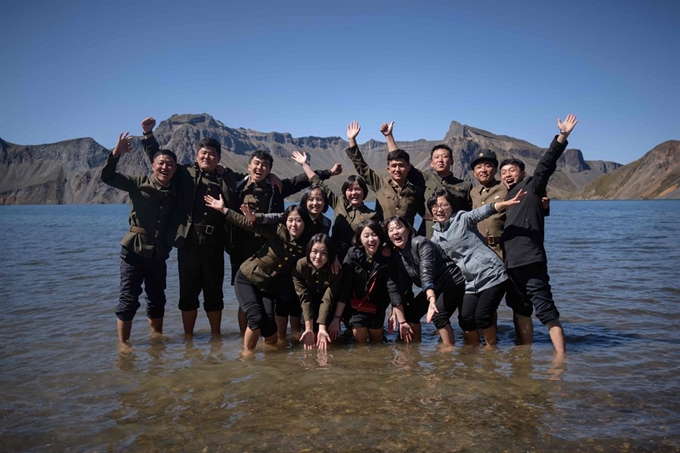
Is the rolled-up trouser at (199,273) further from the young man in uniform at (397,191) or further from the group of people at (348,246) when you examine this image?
the young man in uniform at (397,191)

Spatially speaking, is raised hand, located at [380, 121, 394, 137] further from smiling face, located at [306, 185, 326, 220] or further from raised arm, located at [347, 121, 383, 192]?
smiling face, located at [306, 185, 326, 220]

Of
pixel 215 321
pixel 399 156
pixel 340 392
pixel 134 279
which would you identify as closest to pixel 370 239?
pixel 399 156

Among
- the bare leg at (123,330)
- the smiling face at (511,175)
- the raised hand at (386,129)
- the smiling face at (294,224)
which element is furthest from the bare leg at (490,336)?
the bare leg at (123,330)

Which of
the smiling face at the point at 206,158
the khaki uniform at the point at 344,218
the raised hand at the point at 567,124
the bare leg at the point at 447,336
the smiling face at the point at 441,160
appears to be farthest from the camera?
the smiling face at the point at 441,160

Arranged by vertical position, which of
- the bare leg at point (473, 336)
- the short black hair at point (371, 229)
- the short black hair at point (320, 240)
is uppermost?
the short black hair at point (371, 229)

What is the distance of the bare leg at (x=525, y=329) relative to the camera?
795cm

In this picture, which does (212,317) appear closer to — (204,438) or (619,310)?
(204,438)

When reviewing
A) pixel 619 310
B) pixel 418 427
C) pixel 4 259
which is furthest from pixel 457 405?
pixel 4 259

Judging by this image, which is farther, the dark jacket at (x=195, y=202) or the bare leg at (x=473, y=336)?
the dark jacket at (x=195, y=202)

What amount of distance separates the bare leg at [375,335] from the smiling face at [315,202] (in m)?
2.42

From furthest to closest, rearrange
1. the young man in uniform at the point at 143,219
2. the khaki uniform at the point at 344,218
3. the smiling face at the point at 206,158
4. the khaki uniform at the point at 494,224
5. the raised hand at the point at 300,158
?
the raised hand at the point at 300,158, the smiling face at the point at 206,158, the khaki uniform at the point at 344,218, the young man in uniform at the point at 143,219, the khaki uniform at the point at 494,224

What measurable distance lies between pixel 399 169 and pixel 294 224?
224cm

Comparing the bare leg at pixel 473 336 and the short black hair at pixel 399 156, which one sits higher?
the short black hair at pixel 399 156

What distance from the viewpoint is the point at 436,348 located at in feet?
25.9
